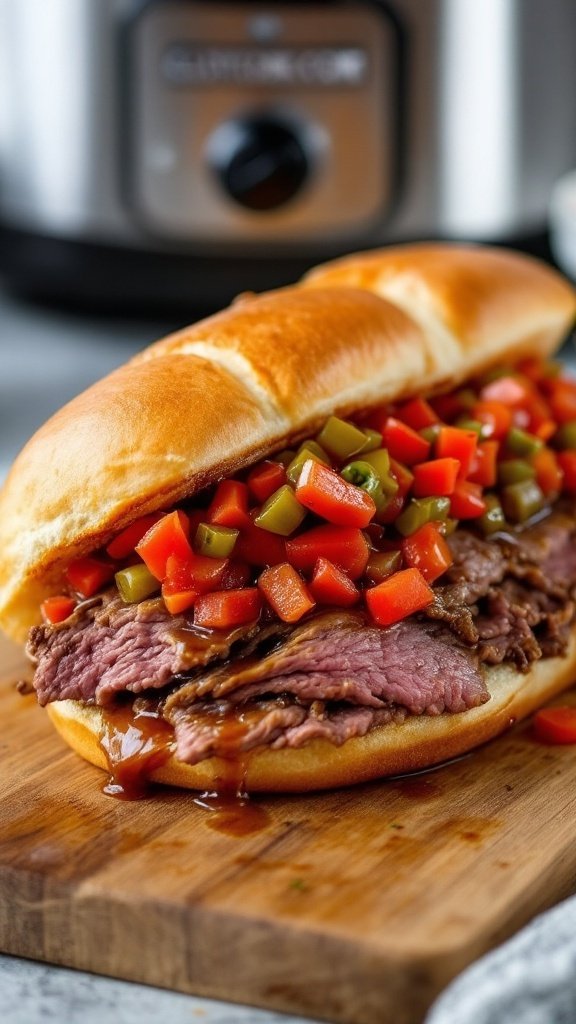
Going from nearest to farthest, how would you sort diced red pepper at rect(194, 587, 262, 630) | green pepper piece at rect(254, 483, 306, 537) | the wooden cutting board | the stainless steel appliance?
the wooden cutting board < diced red pepper at rect(194, 587, 262, 630) < green pepper piece at rect(254, 483, 306, 537) < the stainless steel appliance

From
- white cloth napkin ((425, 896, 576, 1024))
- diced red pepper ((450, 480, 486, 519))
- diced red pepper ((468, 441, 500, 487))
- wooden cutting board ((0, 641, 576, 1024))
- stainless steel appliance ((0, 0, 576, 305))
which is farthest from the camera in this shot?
stainless steel appliance ((0, 0, 576, 305))

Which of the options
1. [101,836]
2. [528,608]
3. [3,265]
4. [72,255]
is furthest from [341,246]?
[101,836]

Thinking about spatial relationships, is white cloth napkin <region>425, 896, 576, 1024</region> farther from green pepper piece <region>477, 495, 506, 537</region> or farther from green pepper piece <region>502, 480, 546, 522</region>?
green pepper piece <region>502, 480, 546, 522</region>

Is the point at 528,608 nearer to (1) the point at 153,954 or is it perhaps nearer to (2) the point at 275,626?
(2) the point at 275,626

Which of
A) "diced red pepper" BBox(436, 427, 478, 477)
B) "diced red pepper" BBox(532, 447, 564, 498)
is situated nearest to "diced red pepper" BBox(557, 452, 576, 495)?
"diced red pepper" BBox(532, 447, 564, 498)

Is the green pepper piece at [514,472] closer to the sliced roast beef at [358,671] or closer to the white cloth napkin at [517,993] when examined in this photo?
the sliced roast beef at [358,671]

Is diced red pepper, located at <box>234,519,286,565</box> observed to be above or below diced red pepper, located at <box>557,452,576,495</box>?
above

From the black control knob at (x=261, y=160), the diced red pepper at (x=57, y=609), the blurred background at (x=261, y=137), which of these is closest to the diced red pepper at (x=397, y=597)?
the diced red pepper at (x=57, y=609)
